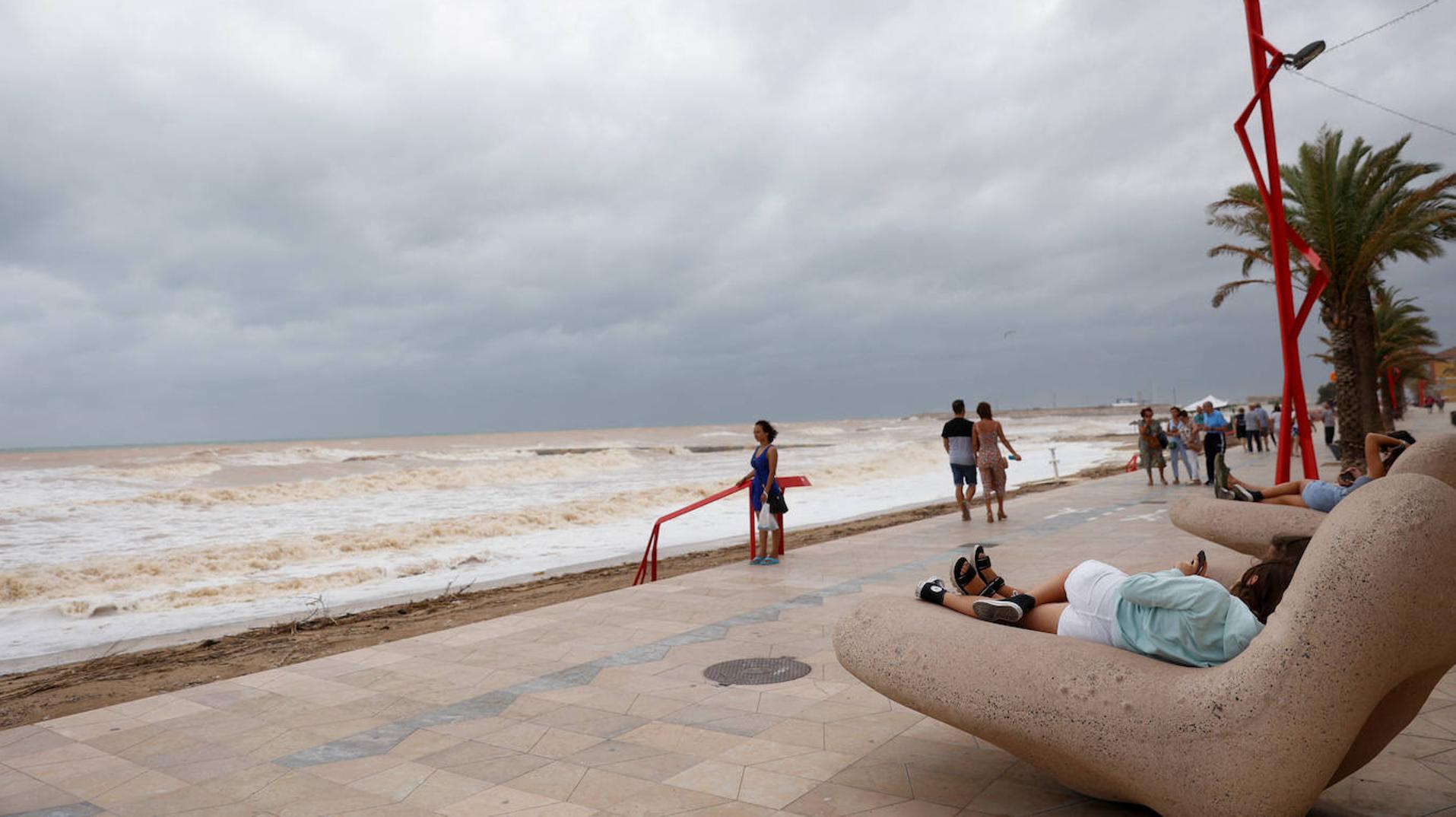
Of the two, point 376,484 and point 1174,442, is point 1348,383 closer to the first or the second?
point 1174,442

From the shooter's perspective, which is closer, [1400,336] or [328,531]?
[328,531]

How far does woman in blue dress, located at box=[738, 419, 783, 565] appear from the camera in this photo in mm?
9992

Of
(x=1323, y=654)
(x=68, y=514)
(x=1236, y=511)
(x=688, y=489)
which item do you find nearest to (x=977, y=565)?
(x=1323, y=654)

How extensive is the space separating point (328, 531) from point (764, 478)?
1364 cm

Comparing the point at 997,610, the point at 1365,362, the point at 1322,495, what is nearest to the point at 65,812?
the point at 997,610

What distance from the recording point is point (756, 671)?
5430 millimetres

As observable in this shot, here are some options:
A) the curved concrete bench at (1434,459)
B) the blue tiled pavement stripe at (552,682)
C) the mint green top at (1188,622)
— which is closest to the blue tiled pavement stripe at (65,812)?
the blue tiled pavement stripe at (552,682)

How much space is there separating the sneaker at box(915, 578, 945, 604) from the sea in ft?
27.8

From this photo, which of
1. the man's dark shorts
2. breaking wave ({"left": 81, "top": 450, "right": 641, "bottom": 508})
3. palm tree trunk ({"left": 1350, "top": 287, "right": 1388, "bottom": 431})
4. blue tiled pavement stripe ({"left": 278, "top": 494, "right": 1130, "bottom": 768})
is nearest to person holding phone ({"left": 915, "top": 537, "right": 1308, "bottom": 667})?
blue tiled pavement stripe ({"left": 278, "top": 494, "right": 1130, "bottom": 768})

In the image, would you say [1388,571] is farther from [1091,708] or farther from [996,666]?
[996,666]

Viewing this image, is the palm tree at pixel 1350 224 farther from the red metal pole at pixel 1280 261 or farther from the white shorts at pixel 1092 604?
the white shorts at pixel 1092 604

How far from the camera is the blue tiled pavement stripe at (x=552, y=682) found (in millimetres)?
4340

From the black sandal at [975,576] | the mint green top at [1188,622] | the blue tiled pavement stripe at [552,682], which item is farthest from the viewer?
the blue tiled pavement stripe at [552,682]

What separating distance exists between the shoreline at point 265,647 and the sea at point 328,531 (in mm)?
844
